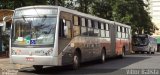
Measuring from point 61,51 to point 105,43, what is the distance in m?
8.59

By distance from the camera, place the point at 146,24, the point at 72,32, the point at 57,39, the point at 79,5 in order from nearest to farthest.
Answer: the point at 57,39 < the point at 72,32 < the point at 79,5 < the point at 146,24

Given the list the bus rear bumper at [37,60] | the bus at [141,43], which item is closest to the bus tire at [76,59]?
the bus rear bumper at [37,60]

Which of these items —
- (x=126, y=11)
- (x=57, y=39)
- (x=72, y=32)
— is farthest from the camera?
(x=126, y=11)

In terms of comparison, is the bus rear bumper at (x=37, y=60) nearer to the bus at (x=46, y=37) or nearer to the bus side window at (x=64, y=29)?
the bus at (x=46, y=37)

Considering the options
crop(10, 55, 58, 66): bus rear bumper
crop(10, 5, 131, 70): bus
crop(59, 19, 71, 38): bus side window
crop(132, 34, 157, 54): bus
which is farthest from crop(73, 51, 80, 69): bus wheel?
crop(132, 34, 157, 54): bus

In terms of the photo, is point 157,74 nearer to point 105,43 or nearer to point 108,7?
point 105,43

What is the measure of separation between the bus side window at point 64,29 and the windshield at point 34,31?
0.36 metres

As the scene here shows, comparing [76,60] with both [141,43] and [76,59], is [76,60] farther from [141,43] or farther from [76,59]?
[141,43]

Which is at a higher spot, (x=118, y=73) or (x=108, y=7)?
(x=108, y=7)

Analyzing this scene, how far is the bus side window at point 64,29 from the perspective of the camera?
16.5 meters

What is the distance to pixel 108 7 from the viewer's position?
50.9 metres

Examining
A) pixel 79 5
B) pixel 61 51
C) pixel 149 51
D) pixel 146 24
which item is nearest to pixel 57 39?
pixel 61 51

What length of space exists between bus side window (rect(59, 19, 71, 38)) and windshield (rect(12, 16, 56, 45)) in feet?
1.20

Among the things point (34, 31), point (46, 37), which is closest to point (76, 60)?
point (46, 37)
